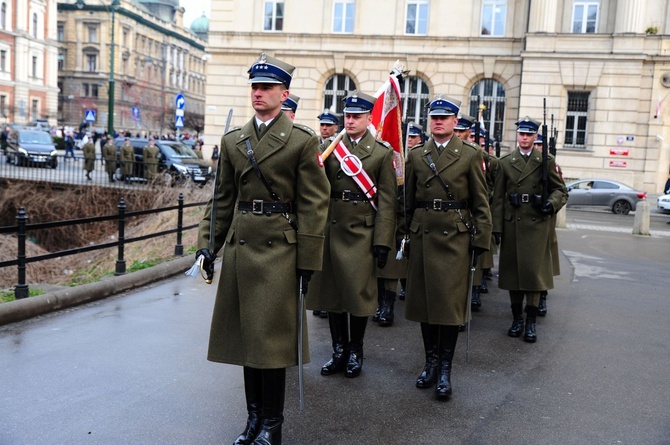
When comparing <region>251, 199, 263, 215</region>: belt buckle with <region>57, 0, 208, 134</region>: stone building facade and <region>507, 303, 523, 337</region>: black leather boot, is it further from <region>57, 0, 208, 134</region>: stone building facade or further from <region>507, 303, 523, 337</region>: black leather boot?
<region>57, 0, 208, 134</region>: stone building facade

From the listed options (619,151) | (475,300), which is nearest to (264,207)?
(475,300)

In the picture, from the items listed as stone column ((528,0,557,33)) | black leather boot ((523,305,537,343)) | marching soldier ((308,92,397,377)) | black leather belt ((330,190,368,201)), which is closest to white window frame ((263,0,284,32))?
stone column ((528,0,557,33))

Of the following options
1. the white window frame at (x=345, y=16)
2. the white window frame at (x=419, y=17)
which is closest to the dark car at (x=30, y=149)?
the white window frame at (x=345, y=16)

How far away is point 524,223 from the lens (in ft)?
26.0

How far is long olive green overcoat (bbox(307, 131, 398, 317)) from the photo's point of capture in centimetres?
619

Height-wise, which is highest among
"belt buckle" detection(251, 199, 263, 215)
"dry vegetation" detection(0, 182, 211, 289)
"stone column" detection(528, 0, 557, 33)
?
"stone column" detection(528, 0, 557, 33)

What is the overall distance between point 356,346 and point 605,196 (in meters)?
23.5

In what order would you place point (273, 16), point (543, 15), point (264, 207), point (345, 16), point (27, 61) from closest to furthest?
point (264, 207) < point (543, 15) < point (345, 16) < point (273, 16) < point (27, 61)

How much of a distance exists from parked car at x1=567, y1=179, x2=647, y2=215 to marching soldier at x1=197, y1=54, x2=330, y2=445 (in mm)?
24398

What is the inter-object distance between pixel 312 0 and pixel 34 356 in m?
31.3

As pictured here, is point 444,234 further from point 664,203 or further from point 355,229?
point 664,203

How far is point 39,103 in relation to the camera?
271ft

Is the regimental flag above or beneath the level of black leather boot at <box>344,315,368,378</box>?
above

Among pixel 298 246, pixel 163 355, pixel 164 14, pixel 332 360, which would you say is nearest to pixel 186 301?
pixel 163 355
